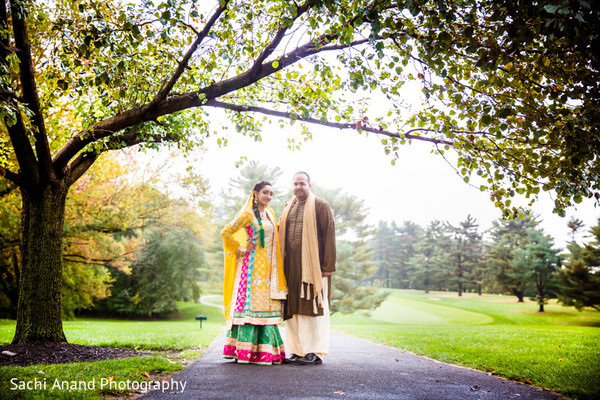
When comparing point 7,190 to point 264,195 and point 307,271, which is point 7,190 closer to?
point 264,195

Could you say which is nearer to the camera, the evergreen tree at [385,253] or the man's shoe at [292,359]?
the man's shoe at [292,359]

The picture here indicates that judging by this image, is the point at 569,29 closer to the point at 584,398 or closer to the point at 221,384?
the point at 584,398

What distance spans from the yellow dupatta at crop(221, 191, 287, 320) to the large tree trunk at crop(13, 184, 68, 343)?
294 centimetres

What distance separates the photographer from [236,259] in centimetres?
591

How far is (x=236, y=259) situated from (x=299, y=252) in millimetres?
1015

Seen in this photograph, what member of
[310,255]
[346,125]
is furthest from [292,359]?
[346,125]

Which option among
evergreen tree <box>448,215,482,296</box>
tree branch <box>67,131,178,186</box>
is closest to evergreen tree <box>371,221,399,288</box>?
evergreen tree <box>448,215,482,296</box>

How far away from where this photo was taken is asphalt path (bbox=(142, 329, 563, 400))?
3479mm

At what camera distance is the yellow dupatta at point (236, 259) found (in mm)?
5602

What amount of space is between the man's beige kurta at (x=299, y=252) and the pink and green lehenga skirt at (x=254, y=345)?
0.41 metres

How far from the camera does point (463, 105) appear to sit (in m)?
4.43

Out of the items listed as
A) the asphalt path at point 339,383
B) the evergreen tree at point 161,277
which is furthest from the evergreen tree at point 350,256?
the asphalt path at point 339,383

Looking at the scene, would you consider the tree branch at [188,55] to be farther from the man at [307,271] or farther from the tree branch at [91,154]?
the man at [307,271]

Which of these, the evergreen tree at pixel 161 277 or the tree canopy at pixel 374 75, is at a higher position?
the tree canopy at pixel 374 75
